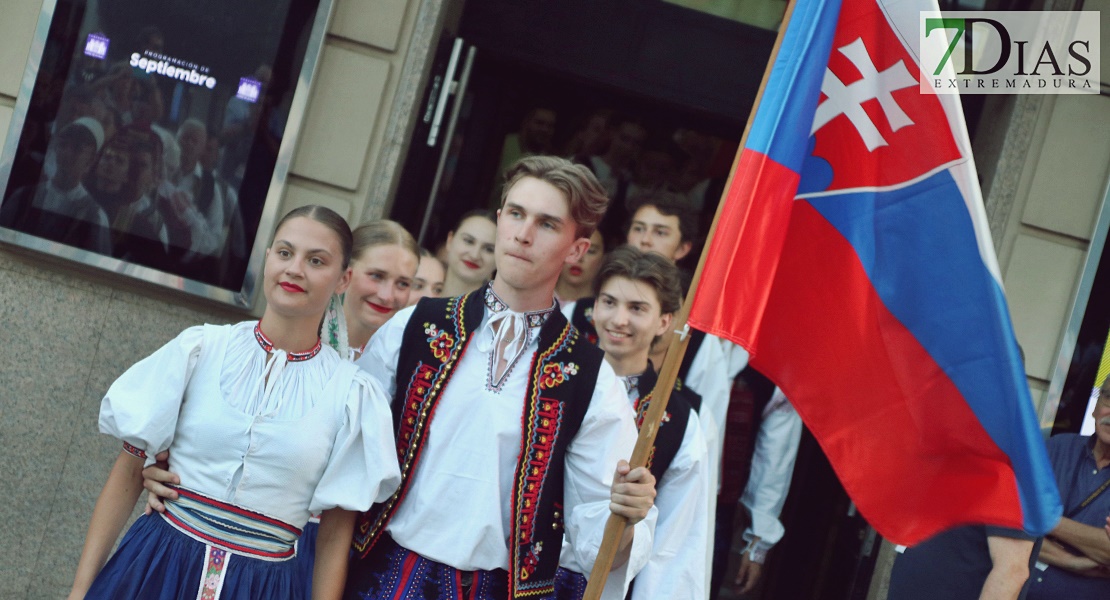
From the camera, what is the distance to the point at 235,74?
4648 millimetres

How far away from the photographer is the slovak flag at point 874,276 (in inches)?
109

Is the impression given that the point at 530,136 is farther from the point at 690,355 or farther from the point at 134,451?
the point at 134,451

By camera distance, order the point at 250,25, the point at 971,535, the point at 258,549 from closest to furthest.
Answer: the point at 258,549
the point at 971,535
the point at 250,25

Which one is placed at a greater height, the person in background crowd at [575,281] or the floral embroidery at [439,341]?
the person in background crowd at [575,281]

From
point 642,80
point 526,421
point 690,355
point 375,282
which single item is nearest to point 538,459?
point 526,421

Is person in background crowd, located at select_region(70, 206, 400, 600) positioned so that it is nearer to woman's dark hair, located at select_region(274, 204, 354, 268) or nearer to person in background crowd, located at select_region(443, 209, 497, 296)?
woman's dark hair, located at select_region(274, 204, 354, 268)

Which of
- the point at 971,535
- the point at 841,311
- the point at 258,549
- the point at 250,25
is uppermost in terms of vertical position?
the point at 250,25

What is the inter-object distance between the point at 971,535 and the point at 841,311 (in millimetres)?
1564

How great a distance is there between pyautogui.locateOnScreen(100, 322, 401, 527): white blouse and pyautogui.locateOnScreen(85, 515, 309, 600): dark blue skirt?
0.13 metres

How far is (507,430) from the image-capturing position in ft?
9.53

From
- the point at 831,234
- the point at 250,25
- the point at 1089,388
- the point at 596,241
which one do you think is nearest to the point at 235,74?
the point at 250,25

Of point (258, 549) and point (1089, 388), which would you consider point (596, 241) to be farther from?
point (258, 549)

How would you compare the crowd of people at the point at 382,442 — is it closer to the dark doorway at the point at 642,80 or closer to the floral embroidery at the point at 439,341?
the floral embroidery at the point at 439,341

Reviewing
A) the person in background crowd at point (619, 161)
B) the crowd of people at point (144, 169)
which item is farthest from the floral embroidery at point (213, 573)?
the person in background crowd at point (619, 161)
